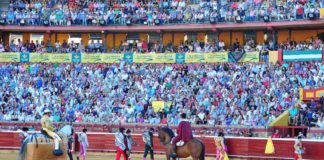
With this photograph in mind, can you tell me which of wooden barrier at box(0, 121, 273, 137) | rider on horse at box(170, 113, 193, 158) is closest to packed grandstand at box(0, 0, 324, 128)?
wooden barrier at box(0, 121, 273, 137)

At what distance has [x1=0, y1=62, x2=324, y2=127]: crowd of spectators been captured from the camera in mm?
34969

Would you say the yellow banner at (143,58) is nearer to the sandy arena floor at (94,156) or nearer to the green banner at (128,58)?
the green banner at (128,58)

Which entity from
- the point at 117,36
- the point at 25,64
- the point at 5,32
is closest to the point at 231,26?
the point at 117,36

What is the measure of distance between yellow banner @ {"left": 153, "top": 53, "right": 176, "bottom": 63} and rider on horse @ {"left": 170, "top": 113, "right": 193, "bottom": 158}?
18.8 m

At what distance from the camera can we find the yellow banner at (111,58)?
4408 centimetres

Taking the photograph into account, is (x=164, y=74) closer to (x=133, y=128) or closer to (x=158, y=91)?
(x=158, y=91)

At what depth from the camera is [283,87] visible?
35.5m

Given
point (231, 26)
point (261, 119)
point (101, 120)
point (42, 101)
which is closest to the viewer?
point (261, 119)

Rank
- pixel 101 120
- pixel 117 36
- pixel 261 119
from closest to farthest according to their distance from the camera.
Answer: pixel 261 119 → pixel 101 120 → pixel 117 36

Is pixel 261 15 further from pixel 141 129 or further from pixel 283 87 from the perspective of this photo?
pixel 141 129

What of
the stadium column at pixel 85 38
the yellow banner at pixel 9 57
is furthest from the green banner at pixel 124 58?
the stadium column at pixel 85 38

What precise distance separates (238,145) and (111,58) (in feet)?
48.5

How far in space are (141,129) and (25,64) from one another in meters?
12.3

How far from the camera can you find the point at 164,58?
43.1 m
